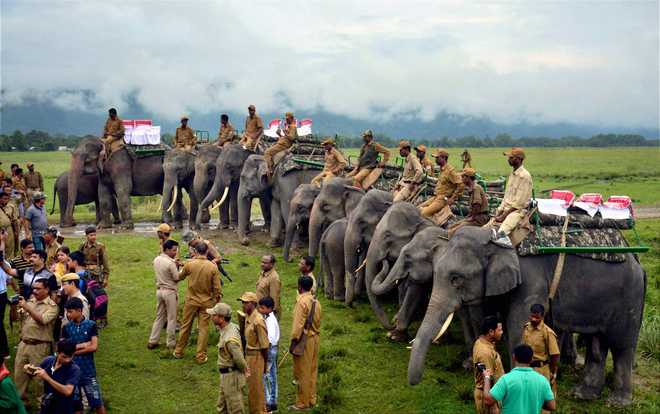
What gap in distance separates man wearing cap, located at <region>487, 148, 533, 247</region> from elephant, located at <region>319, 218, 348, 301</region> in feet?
18.4

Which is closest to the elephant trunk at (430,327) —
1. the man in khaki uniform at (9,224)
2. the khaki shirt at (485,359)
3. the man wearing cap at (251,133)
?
the khaki shirt at (485,359)

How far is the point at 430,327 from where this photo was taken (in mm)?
10195

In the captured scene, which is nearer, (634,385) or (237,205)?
(634,385)

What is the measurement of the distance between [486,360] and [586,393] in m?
3.31

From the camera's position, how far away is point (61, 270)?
11.7m

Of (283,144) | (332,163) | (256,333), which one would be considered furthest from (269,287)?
(283,144)

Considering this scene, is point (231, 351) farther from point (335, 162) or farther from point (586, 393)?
point (335, 162)

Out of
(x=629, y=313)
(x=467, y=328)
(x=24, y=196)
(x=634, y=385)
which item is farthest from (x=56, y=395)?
(x=24, y=196)

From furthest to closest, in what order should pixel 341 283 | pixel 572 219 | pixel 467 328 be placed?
pixel 341 283, pixel 467 328, pixel 572 219

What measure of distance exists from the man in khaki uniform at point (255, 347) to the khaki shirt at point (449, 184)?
18.7ft

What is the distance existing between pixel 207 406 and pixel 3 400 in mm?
4110

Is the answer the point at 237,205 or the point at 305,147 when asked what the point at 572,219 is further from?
the point at 237,205

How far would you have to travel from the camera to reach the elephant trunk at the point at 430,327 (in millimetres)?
9633

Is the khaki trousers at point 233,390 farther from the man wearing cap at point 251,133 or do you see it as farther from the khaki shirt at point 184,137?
the khaki shirt at point 184,137
